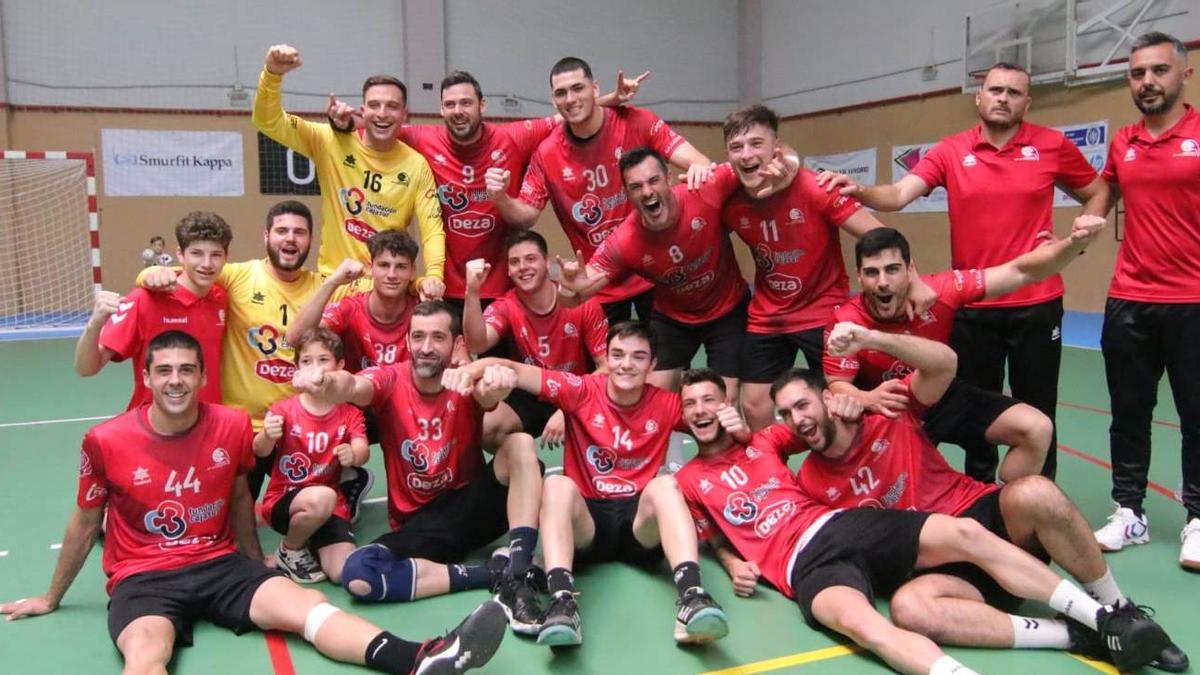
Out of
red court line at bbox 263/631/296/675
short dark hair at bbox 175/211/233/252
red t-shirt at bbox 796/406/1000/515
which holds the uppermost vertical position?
short dark hair at bbox 175/211/233/252

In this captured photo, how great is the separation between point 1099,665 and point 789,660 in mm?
1134

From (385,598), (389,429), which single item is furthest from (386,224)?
(385,598)

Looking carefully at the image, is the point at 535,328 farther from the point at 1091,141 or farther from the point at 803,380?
the point at 1091,141

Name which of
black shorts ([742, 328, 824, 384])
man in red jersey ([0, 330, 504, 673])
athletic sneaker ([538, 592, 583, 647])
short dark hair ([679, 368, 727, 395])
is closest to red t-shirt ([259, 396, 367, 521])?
man in red jersey ([0, 330, 504, 673])

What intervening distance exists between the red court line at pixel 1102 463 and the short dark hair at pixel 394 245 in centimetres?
441

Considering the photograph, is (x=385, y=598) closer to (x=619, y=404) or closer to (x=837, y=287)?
(x=619, y=404)

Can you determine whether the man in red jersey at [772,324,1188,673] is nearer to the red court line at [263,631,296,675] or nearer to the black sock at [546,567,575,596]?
the black sock at [546,567,575,596]

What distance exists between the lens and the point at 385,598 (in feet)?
13.3

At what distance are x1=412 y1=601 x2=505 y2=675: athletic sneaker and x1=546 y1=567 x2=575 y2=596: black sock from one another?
1.61 feet

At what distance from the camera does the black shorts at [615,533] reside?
4309 millimetres

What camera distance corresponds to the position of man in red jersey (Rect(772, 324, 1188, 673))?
3.46m

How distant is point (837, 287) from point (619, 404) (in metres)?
1.57

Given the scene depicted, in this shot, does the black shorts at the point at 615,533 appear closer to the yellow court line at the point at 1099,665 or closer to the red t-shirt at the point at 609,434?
the red t-shirt at the point at 609,434

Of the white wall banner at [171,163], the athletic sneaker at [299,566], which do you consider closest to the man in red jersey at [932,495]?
the athletic sneaker at [299,566]
